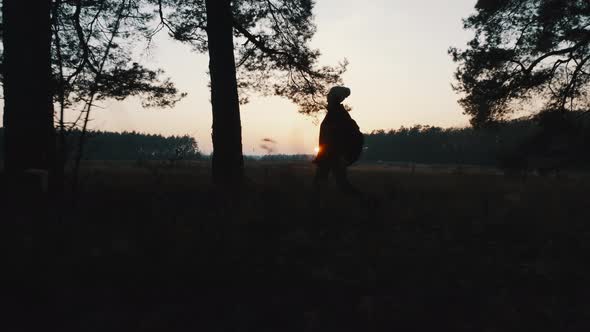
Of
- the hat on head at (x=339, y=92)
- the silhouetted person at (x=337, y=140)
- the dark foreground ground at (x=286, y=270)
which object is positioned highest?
the hat on head at (x=339, y=92)

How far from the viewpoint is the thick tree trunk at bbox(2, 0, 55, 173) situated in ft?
15.0

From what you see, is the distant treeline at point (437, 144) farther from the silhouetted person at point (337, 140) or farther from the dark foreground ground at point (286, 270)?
the dark foreground ground at point (286, 270)

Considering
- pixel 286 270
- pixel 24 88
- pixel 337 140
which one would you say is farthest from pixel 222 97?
pixel 286 270

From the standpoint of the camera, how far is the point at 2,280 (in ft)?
7.22

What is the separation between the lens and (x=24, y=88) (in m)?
4.57

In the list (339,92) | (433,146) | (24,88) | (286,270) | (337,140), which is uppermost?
(433,146)

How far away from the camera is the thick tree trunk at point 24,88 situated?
180 inches

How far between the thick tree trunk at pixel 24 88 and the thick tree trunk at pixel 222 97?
2.82 meters

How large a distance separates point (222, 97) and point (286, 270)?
5016 millimetres

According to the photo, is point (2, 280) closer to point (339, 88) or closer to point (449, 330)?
point (449, 330)

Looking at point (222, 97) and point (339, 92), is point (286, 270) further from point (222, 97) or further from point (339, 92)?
point (222, 97)

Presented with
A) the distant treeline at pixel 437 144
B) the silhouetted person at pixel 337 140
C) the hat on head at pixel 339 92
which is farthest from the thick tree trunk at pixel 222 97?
the distant treeline at pixel 437 144

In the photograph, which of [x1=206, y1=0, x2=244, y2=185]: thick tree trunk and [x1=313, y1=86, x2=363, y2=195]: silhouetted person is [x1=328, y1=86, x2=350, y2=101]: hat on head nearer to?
[x1=313, y1=86, x2=363, y2=195]: silhouetted person

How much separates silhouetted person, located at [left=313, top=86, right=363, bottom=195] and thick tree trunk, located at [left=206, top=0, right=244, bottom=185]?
1739 millimetres
